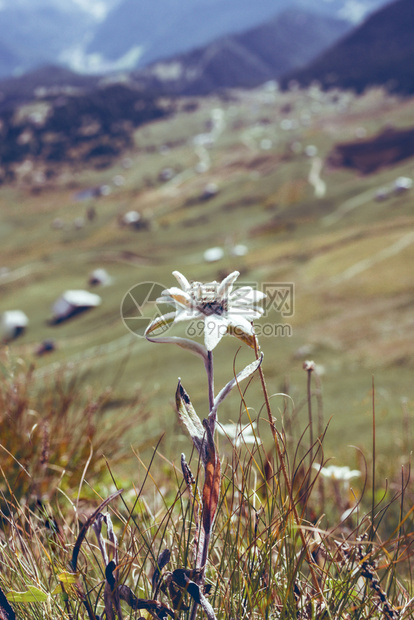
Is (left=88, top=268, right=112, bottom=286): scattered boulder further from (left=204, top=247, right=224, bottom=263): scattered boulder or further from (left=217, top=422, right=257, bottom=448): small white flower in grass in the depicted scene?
A: (left=217, top=422, right=257, bottom=448): small white flower in grass

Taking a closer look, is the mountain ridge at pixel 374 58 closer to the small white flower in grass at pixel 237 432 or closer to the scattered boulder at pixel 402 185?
the scattered boulder at pixel 402 185

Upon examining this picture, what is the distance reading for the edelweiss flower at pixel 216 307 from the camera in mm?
1155

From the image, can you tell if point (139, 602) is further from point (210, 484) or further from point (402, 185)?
point (402, 185)

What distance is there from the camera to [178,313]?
121 centimetres

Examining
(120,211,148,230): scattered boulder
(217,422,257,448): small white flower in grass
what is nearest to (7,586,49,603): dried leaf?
(217,422,257,448): small white flower in grass

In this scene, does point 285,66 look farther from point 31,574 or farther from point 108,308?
point 31,574

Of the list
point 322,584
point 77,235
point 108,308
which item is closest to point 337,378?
point 322,584

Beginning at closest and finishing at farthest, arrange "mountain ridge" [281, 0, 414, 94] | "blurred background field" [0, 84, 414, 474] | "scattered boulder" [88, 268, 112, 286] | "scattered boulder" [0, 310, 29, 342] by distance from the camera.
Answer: "blurred background field" [0, 84, 414, 474] → "scattered boulder" [0, 310, 29, 342] → "scattered boulder" [88, 268, 112, 286] → "mountain ridge" [281, 0, 414, 94]

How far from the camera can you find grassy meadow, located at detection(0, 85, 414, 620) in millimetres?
1628

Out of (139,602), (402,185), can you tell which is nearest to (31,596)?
(139,602)

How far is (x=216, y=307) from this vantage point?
4.04 ft

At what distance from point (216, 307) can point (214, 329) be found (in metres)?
0.10

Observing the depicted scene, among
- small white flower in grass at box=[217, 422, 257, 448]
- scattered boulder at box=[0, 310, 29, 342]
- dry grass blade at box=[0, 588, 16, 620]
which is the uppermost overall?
small white flower in grass at box=[217, 422, 257, 448]

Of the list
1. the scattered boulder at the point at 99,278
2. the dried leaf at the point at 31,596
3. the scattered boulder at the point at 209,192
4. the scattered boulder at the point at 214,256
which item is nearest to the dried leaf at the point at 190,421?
the dried leaf at the point at 31,596
